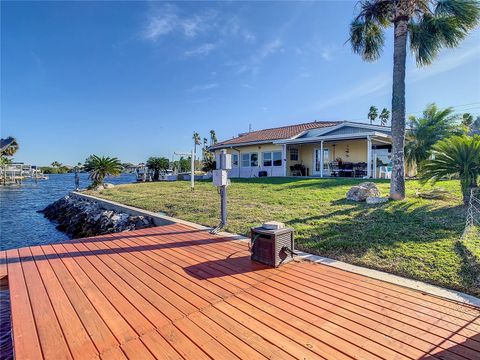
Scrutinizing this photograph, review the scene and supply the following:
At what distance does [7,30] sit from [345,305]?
1333cm

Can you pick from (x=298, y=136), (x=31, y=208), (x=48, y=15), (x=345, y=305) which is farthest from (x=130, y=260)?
(x=31, y=208)

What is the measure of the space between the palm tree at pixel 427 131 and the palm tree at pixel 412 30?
26.3 ft

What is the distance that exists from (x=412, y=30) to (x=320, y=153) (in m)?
8.32

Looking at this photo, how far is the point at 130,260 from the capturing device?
12.4ft

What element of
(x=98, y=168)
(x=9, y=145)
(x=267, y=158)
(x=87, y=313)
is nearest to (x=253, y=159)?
(x=267, y=158)

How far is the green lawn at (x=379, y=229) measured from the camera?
3246 mm

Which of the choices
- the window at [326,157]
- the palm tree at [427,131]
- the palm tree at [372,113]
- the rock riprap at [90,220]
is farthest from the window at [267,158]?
the palm tree at [372,113]

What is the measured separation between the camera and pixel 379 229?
4.75 metres

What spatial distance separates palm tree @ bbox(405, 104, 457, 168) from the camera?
46.3 feet

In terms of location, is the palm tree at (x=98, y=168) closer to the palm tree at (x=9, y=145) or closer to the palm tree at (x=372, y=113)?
the palm tree at (x=9, y=145)

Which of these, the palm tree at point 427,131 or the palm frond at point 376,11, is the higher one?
the palm frond at point 376,11

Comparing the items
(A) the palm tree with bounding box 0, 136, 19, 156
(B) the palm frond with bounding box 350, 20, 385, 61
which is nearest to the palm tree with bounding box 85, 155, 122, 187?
(B) the palm frond with bounding box 350, 20, 385, 61

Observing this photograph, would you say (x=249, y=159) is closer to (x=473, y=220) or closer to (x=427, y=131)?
(x=427, y=131)

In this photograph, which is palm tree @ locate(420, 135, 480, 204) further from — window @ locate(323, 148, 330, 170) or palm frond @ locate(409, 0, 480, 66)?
window @ locate(323, 148, 330, 170)
